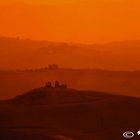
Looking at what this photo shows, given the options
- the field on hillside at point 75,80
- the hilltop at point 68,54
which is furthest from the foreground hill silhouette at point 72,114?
the hilltop at point 68,54

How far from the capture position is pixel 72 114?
28.6 meters

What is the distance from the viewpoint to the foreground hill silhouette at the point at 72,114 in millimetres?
24141

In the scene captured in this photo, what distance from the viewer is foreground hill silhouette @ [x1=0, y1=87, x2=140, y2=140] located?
79.2 feet

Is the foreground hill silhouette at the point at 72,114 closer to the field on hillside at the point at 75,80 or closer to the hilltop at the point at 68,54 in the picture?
the field on hillside at the point at 75,80

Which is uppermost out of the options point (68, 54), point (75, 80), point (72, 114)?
point (68, 54)

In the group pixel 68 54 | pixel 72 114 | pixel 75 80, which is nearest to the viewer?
pixel 72 114

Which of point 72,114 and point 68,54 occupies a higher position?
point 68,54

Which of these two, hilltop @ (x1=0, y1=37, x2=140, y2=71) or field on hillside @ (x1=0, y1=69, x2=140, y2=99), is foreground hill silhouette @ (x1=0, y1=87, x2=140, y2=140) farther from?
hilltop @ (x1=0, y1=37, x2=140, y2=71)

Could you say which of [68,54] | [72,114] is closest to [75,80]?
[68,54]

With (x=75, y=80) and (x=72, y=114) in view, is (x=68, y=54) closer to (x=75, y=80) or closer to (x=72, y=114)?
(x=75, y=80)

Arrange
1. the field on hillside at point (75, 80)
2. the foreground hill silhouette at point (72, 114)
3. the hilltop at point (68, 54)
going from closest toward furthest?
the foreground hill silhouette at point (72, 114) → the field on hillside at point (75, 80) → the hilltop at point (68, 54)

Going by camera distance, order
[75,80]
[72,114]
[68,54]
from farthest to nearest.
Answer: [68,54] < [75,80] < [72,114]

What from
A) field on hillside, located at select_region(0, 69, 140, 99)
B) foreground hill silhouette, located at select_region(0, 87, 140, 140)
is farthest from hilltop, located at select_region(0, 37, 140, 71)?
foreground hill silhouette, located at select_region(0, 87, 140, 140)

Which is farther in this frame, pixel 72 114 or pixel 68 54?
pixel 68 54
